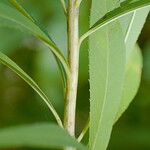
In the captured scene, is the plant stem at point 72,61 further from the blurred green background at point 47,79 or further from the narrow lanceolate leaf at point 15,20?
the blurred green background at point 47,79

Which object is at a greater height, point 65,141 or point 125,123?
point 65,141

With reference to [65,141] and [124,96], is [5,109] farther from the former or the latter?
[65,141]

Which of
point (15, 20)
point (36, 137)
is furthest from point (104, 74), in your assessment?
point (36, 137)

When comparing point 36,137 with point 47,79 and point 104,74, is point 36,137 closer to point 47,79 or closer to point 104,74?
point 104,74

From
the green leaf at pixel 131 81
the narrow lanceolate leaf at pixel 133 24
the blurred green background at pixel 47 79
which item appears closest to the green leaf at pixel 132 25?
the narrow lanceolate leaf at pixel 133 24

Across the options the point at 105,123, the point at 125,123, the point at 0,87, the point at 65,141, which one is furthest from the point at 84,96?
the point at 65,141

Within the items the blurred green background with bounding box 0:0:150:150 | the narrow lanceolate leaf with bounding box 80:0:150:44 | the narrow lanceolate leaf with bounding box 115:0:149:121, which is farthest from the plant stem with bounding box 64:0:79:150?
the blurred green background with bounding box 0:0:150:150
